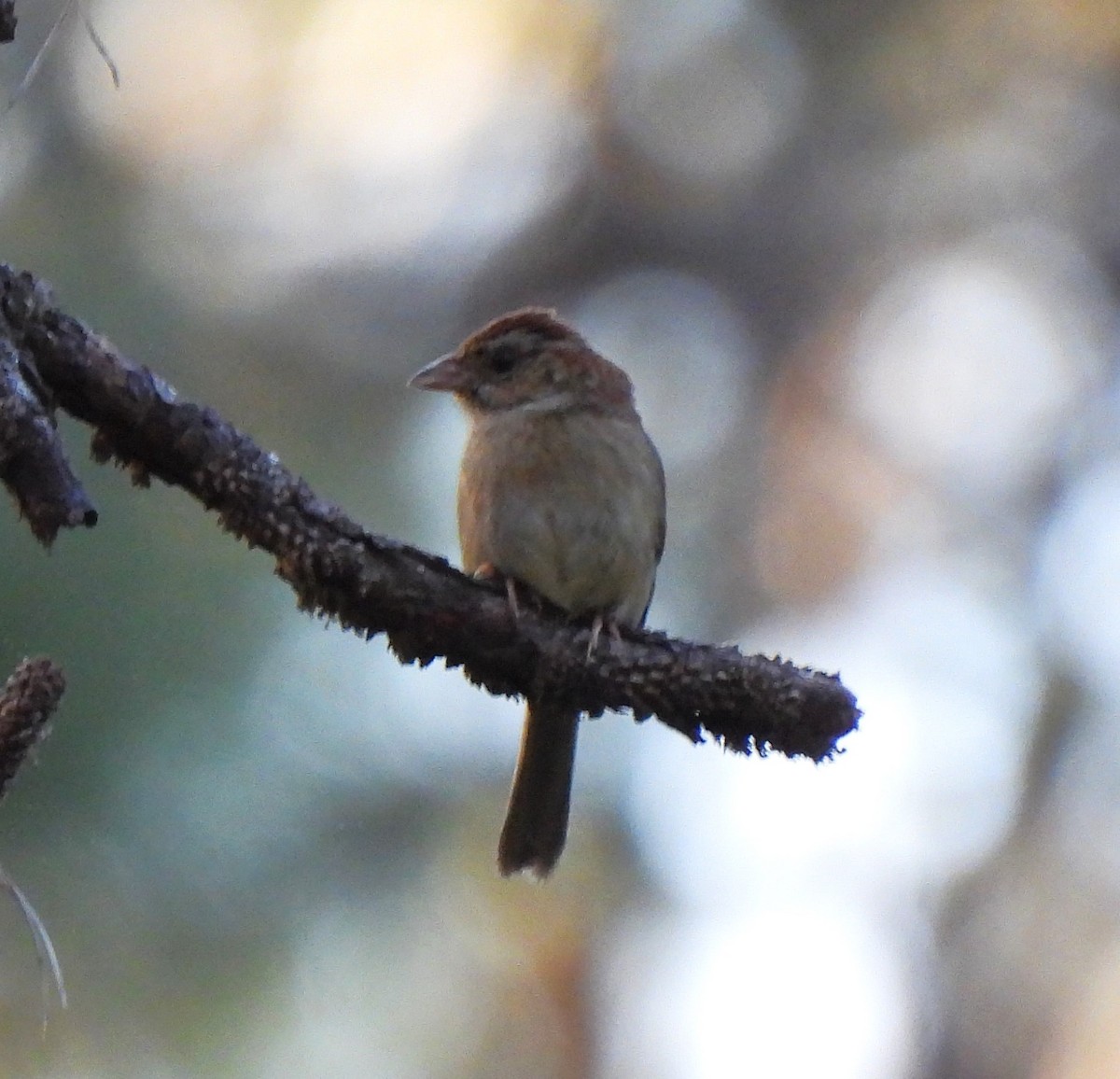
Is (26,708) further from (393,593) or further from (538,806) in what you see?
(538,806)

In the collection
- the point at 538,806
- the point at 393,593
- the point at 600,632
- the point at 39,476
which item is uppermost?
the point at 538,806

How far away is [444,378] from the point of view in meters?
3.80

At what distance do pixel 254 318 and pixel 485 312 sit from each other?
2.36 feet

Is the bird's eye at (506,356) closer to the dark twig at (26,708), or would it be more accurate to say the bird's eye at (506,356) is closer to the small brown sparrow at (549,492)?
the small brown sparrow at (549,492)

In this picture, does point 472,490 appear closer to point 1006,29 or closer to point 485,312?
point 485,312

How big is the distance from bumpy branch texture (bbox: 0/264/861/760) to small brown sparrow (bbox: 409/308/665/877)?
899 mm

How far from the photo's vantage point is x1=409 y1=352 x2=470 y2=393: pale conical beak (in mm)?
3789

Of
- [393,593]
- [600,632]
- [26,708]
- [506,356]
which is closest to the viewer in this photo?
[26,708]

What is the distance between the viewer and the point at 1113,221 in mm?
4703

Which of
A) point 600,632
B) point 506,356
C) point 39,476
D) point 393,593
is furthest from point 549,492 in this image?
point 39,476

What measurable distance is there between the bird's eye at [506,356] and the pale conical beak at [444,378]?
72mm

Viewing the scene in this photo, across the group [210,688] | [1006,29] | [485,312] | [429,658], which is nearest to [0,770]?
[429,658]

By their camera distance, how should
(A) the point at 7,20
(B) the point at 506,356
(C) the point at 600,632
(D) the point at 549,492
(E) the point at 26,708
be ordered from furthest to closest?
(B) the point at 506,356, (D) the point at 549,492, (C) the point at 600,632, (A) the point at 7,20, (E) the point at 26,708

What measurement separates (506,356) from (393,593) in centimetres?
165
